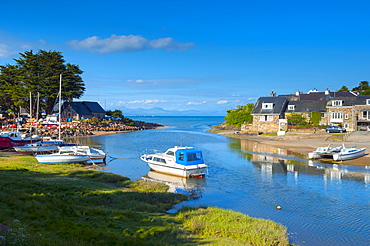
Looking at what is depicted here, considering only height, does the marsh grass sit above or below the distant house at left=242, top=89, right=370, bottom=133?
below

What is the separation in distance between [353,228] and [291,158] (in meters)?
24.9

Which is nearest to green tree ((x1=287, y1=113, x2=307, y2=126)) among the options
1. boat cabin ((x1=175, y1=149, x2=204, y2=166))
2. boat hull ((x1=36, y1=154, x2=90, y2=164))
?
boat cabin ((x1=175, y1=149, x2=204, y2=166))

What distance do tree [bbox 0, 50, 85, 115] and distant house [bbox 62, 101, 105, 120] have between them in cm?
252

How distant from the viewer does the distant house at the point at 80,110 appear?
308ft

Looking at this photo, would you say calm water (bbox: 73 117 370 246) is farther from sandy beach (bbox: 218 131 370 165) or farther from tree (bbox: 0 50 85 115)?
tree (bbox: 0 50 85 115)

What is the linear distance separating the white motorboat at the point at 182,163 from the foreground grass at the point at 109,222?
954cm

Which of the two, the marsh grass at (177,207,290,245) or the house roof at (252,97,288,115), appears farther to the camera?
the house roof at (252,97,288,115)

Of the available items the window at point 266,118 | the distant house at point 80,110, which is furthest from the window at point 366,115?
the distant house at point 80,110

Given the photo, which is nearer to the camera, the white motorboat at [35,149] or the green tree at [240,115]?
the white motorboat at [35,149]

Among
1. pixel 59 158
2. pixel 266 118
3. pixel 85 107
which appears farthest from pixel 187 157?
pixel 85 107

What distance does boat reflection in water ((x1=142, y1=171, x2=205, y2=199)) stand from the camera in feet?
78.2

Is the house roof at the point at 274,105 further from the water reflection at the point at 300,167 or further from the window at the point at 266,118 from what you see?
the water reflection at the point at 300,167

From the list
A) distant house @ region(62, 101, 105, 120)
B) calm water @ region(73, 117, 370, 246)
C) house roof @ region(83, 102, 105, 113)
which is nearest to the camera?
calm water @ region(73, 117, 370, 246)

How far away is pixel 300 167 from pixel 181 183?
48.8 ft
